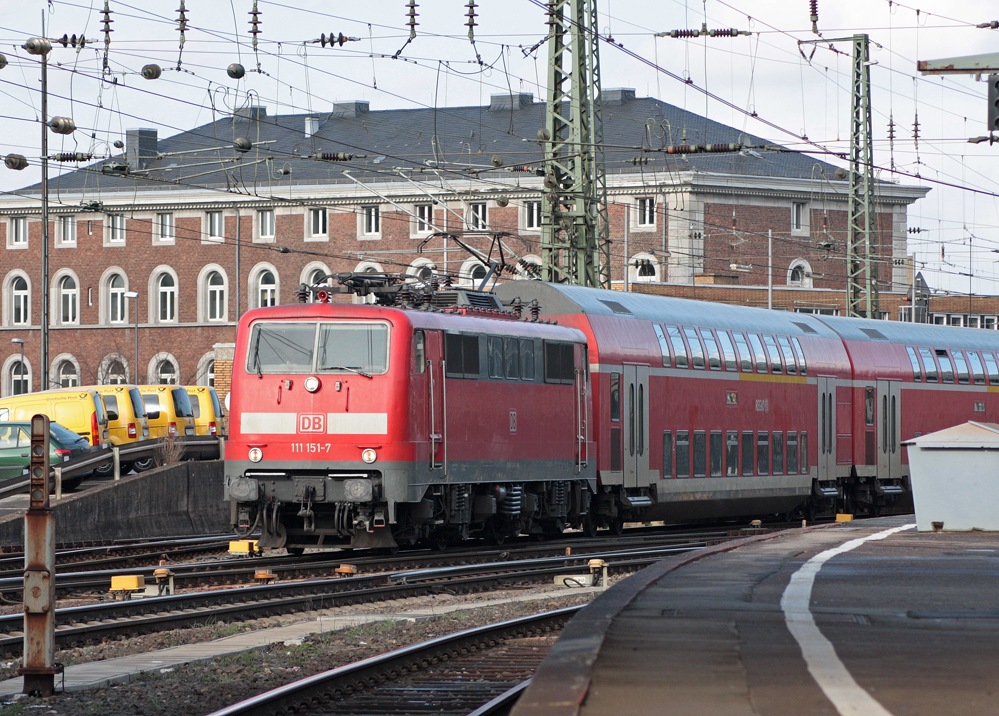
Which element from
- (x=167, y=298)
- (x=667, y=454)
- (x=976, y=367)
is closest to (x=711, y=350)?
(x=667, y=454)

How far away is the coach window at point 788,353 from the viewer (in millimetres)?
29219

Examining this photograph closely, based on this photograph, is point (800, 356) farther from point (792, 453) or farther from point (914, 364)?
point (914, 364)

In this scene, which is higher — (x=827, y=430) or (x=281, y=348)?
(x=281, y=348)

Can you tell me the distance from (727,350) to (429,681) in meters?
17.3

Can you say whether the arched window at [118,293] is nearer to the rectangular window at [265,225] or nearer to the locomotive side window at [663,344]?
the rectangular window at [265,225]

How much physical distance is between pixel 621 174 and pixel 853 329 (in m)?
44.6

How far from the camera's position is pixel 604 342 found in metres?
24.4

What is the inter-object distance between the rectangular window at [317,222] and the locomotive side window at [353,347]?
203 feet

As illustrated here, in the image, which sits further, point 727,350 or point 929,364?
point 929,364

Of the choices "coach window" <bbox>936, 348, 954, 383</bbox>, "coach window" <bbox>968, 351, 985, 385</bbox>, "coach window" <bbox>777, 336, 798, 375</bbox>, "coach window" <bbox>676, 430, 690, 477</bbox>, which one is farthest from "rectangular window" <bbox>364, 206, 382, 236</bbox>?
"coach window" <bbox>676, 430, 690, 477</bbox>

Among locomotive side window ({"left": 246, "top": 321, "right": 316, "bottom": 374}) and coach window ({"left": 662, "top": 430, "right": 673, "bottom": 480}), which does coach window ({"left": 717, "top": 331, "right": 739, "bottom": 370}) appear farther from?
locomotive side window ({"left": 246, "top": 321, "right": 316, "bottom": 374})

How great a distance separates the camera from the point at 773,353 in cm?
2894

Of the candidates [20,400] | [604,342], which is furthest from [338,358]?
[20,400]

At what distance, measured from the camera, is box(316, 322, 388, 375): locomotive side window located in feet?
66.6
